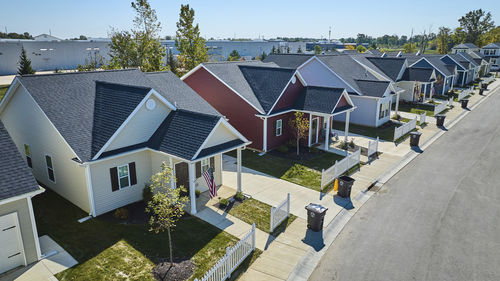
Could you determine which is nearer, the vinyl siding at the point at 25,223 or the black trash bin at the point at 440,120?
the vinyl siding at the point at 25,223

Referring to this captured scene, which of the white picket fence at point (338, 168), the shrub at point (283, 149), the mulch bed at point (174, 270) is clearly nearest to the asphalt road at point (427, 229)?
the white picket fence at point (338, 168)

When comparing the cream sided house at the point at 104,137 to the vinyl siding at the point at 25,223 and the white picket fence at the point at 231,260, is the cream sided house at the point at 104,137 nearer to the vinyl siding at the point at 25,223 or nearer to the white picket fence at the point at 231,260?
the vinyl siding at the point at 25,223

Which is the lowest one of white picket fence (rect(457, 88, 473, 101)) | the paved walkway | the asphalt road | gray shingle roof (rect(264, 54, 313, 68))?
the asphalt road

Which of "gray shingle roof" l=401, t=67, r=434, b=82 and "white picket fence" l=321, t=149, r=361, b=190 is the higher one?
"gray shingle roof" l=401, t=67, r=434, b=82

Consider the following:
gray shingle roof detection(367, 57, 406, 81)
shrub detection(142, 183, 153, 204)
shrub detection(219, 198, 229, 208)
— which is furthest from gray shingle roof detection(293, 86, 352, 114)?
gray shingle roof detection(367, 57, 406, 81)

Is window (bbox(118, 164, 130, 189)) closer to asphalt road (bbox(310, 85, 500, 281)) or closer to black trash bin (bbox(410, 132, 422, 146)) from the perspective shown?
asphalt road (bbox(310, 85, 500, 281))

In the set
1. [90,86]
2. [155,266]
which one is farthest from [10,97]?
[155,266]
